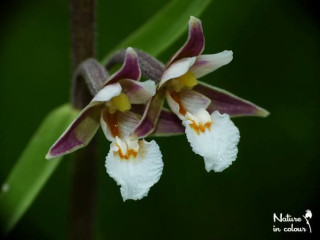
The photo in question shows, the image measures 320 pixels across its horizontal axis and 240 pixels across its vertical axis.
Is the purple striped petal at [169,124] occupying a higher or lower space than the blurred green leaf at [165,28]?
lower

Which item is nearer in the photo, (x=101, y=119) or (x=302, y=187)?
(x=101, y=119)

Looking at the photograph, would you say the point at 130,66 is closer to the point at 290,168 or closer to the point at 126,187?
the point at 126,187

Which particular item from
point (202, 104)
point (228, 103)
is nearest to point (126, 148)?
point (202, 104)

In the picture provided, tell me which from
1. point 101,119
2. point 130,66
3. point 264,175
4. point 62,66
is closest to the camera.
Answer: point 130,66

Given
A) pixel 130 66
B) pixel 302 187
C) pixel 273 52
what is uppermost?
pixel 130 66

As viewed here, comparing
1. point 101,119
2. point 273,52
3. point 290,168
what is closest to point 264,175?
point 290,168

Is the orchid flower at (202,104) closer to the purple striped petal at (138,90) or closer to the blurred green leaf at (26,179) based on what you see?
the purple striped petal at (138,90)

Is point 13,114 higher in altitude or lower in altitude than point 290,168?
higher

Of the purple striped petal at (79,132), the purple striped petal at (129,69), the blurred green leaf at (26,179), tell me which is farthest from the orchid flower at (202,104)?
the blurred green leaf at (26,179)

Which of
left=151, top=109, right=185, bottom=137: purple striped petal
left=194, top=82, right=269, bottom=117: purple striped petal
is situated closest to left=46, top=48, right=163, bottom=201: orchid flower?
left=151, top=109, right=185, bottom=137: purple striped petal
